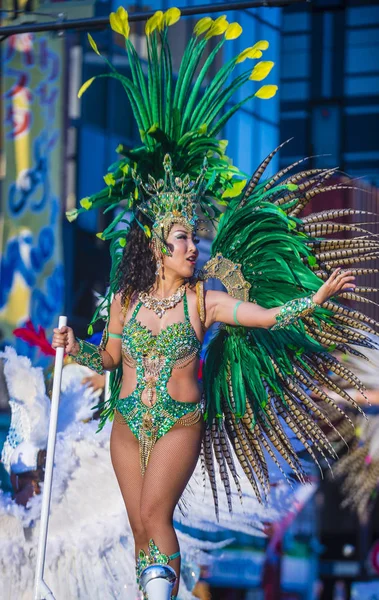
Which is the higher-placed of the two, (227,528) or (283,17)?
(283,17)

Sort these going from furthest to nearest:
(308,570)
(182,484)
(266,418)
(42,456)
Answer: (42,456)
(308,570)
(266,418)
(182,484)

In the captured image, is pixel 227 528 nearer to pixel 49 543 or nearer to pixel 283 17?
pixel 49 543

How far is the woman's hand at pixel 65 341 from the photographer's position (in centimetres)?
353

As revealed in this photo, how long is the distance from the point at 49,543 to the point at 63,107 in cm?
219

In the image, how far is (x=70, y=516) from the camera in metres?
4.61

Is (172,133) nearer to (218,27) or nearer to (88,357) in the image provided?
(218,27)

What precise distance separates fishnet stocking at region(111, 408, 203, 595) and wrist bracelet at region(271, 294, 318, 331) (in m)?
0.48

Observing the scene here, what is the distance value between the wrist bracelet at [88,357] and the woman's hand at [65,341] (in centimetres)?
2

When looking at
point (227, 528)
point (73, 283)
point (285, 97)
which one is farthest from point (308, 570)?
point (285, 97)

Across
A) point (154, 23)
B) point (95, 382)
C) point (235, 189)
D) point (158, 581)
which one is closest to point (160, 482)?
point (158, 581)

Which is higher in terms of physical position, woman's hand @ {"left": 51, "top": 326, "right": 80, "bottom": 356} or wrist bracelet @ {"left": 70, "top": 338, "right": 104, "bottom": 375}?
woman's hand @ {"left": 51, "top": 326, "right": 80, "bottom": 356}

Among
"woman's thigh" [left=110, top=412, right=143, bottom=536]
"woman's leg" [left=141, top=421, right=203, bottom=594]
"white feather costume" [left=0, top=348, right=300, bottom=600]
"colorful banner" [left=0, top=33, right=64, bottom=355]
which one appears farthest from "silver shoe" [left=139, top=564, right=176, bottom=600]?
"colorful banner" [left=0, top=33, right=64, bottom=355]

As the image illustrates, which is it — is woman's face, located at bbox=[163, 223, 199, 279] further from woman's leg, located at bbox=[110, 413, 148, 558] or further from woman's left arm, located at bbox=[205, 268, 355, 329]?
woman's leg, located at bbox=[110, 413, 148, 558]

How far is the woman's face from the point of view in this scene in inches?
135
